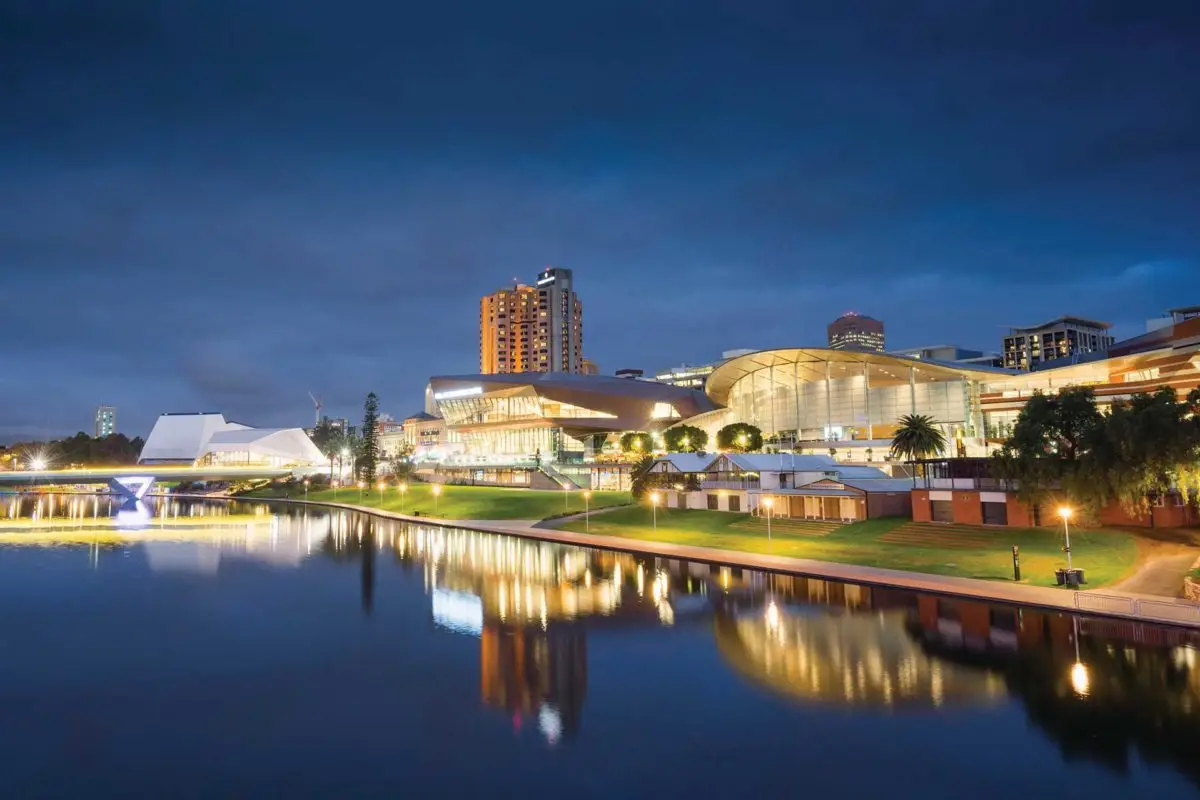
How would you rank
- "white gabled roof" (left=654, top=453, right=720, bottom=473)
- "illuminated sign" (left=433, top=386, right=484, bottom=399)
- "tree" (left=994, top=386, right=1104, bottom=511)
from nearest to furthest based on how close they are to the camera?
Answer: "tree" (left=994, top=386, right=1104, bottom=511) → "white gabled roof" (left=654, top=453, right=720, bottom=473) → "illuminated sign" (left=433, top=386, right=484, bottom=399)

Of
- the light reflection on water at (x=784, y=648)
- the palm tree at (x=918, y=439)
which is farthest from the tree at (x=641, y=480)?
the palm tree at (x=918, y=439)

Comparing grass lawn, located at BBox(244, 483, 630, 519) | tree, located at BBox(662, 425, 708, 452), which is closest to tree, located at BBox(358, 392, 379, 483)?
grass lawn, located at BBox(244, 483, 630, 519)

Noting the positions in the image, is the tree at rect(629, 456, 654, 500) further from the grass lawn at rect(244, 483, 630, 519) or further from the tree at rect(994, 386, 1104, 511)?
the tree at rect(994, 386, 1104, 511)

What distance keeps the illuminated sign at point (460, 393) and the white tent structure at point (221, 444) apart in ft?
138

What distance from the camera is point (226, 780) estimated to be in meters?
15.8

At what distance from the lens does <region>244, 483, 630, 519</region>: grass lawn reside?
7488 centimetres

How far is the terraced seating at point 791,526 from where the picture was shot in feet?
161

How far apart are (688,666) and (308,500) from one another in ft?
365

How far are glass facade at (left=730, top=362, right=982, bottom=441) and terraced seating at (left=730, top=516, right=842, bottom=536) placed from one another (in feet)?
148

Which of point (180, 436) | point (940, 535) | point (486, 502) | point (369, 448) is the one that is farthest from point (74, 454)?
point (940, 535)

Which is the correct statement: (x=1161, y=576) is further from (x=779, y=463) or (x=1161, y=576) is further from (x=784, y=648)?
(x=779, y=463)

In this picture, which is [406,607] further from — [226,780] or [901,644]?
[901,644]

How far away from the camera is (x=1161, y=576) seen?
101 feet

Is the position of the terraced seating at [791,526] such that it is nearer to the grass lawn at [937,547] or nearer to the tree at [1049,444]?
the grass lawn at [937,547]
